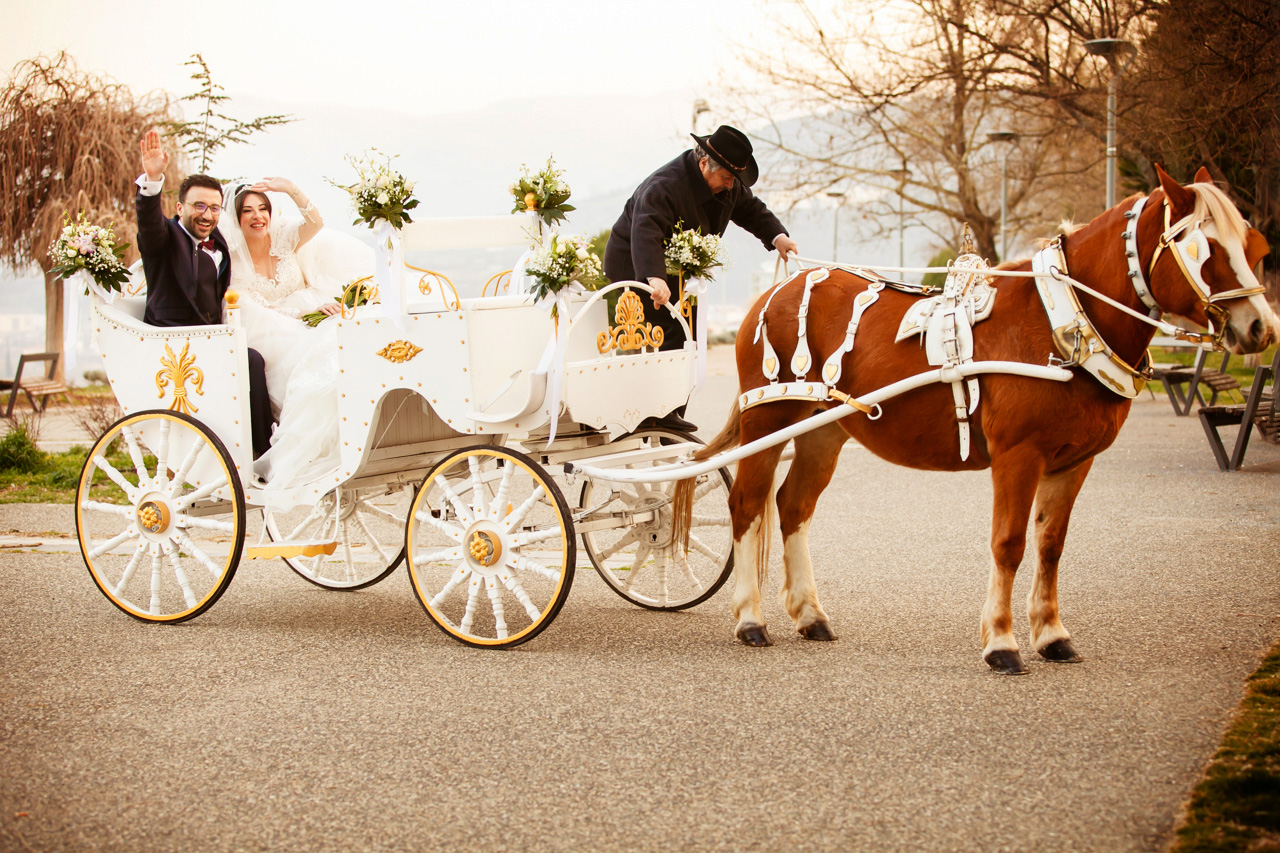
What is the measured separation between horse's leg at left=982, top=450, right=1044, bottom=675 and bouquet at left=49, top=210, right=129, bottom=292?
4.24 metres

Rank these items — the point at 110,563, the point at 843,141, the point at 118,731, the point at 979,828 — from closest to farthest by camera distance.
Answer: the point at 979,828, the point at 118,731, the point at 110,563, the point at 843,141

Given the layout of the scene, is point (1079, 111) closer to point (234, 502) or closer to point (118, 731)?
point (234, 502)

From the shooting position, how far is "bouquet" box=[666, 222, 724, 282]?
494 cm

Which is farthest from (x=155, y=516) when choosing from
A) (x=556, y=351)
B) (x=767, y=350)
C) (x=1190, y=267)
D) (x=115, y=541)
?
(x=1190, y=267)

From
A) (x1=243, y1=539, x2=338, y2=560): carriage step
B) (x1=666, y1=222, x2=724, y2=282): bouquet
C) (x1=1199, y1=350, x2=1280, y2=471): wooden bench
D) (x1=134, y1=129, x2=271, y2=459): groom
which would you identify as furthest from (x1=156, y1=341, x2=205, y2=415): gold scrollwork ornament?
(x1=1199, y1=350, x2=1280, y2=471): wooden bench

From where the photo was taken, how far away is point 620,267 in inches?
214

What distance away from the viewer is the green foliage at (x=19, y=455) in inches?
409

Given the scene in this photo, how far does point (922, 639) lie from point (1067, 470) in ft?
3.22

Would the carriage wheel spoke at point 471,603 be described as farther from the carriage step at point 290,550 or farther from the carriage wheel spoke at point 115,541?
the carriage wheel spoke at point 115,541

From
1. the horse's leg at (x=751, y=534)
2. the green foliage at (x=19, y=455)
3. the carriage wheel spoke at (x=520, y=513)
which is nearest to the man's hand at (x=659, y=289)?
the horse's leg at (x=751, y=534)

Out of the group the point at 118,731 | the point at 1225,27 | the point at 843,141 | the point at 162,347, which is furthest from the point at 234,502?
the point at 843,141

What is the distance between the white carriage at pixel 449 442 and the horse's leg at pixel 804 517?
1.41 ft

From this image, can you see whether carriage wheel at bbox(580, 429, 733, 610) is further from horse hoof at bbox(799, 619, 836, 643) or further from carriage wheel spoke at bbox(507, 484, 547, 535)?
horse hoof at bbox(799, 619, 836, 643)

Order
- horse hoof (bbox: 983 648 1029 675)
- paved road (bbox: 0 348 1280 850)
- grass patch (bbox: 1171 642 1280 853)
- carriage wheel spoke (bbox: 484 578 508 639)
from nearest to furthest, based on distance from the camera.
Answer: grass patch (bbox: 1171 642 1280 853)
paved road (bbox: 0 348 1280 850)
horse hoof (bbox: 983 648 1029 675)
carriage wheel spoke (bbox: 484 578 508 639)
